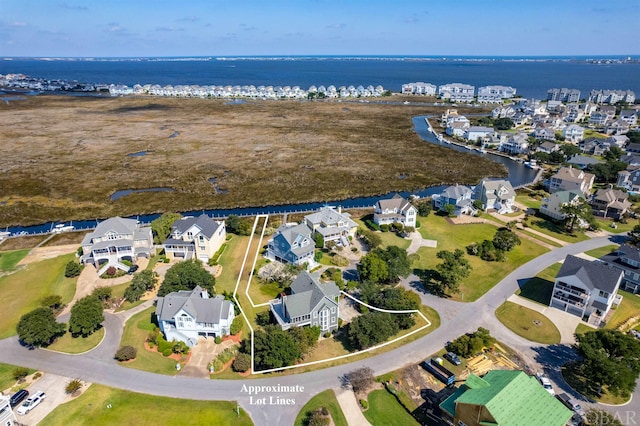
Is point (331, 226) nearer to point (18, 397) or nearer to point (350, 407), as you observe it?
point (350, 407)

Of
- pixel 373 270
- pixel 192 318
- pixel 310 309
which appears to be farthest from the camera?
pixel 373 270

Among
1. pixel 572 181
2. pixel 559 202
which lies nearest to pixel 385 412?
pixel 559 202

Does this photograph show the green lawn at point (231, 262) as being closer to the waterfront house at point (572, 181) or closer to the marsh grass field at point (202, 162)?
the marsh grass field at point (202, 162)

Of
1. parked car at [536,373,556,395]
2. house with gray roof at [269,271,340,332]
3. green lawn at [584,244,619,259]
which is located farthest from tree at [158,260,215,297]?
green lawn at [584,244,619,259]

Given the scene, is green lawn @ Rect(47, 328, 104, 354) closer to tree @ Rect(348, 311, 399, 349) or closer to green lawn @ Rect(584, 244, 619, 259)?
tree @ Rect(348, 311, 399, 349)

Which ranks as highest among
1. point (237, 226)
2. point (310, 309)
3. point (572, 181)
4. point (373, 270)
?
point (572, 181)

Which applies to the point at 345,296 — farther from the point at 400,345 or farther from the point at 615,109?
the point at 615,109

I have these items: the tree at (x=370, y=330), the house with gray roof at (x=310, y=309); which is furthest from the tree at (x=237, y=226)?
the tree at (x=370, y=330)

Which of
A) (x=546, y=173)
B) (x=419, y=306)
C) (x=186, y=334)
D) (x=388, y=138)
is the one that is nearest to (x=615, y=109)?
(x=546, y=173)
